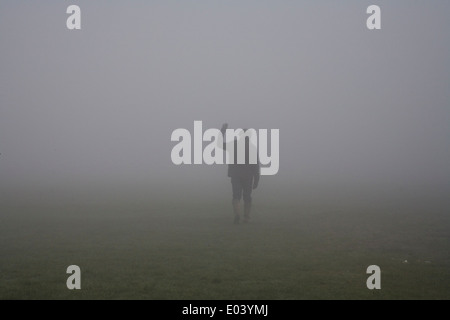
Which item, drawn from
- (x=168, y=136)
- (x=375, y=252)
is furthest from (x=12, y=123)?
(x=375, y=252)

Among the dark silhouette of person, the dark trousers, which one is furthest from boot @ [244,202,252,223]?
the dark trousers

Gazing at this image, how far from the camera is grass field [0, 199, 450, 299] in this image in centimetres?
818

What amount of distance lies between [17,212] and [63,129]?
13412cm

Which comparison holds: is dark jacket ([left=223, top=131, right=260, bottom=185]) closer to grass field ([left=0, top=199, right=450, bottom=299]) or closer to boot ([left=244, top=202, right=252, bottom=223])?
boot ([left=244, top=202, right=252, bottom=223])

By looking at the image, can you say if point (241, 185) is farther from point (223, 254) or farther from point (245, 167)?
point (223, 254)

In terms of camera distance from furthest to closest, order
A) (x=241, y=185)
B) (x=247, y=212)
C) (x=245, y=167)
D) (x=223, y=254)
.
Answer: (x=247, y=212) → (x=241, y=185) → (x=245, y=167) → (x=223, y=254)

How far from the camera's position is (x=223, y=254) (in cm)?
1105

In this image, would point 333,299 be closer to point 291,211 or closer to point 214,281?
point 214,281

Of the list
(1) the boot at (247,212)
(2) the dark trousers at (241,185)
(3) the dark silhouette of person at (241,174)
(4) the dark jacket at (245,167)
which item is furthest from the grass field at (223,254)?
(4) the dark jacket at (245,167)

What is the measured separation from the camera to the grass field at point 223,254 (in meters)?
8.18

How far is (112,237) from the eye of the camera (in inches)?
537

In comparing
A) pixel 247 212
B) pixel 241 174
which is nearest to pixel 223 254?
pixel 241 174

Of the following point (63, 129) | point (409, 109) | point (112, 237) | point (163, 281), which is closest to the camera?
point (163, 281)

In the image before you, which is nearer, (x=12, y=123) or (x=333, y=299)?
(x=333, y=299)
